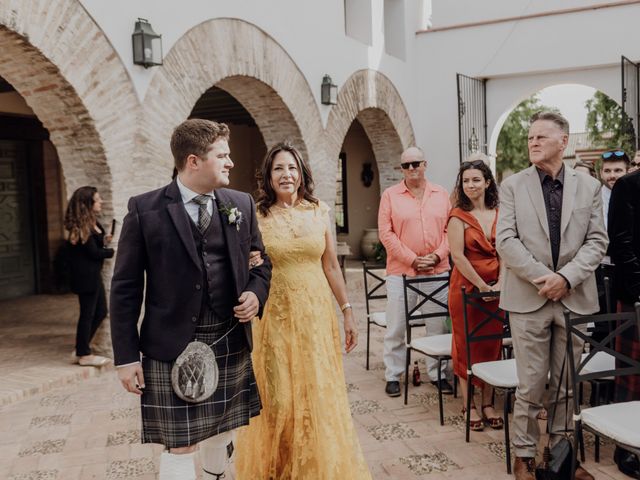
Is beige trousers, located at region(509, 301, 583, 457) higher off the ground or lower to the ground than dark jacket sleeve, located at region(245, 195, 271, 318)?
lower

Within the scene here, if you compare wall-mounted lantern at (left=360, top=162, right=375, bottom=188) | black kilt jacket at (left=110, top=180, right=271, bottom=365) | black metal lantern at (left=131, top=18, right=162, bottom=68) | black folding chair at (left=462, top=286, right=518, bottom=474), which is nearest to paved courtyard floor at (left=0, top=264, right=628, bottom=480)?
black folding chair at (left=462, top=286, right=518, bottom=474)

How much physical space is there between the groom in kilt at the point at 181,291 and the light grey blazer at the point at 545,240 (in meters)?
1.41

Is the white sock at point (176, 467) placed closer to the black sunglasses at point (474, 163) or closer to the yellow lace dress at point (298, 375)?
the yellow lace dress at point (298, 375)

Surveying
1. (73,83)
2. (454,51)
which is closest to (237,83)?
(73,83)

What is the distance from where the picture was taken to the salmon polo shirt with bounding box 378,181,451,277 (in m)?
5.12

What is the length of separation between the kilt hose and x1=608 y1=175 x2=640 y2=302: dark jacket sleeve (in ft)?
7.32

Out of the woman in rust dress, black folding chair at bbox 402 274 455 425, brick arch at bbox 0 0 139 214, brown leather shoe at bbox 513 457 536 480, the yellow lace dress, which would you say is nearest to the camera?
the yellow lace dress

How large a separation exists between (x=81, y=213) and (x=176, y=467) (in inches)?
140

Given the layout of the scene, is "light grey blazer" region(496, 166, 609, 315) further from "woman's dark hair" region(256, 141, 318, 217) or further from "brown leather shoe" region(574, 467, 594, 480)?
"woman's dark hair" region(256, 141, 318, 217)

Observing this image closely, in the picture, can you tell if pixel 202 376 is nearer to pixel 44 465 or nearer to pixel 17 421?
pixel 44 465

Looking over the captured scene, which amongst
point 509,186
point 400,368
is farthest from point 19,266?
point 509,186

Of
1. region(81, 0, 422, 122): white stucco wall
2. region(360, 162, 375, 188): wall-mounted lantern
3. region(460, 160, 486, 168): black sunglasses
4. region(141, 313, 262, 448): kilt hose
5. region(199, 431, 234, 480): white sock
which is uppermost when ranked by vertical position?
region(81, 0, 422, 122): white stucco wall

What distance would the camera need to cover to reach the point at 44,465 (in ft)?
12.8

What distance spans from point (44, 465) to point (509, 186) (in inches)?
122
